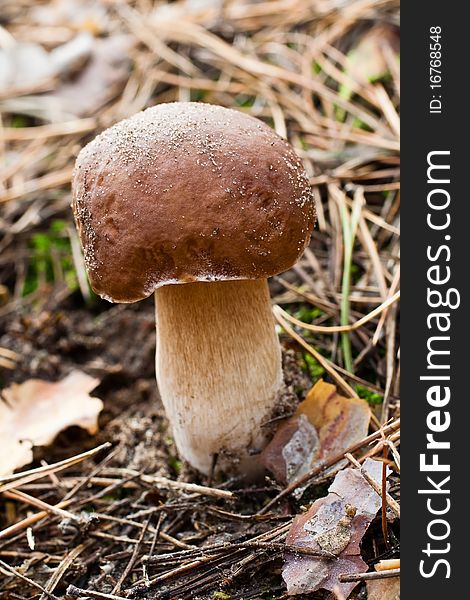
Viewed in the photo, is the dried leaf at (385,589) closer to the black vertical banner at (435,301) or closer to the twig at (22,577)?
the black vertical banner at (435,301)

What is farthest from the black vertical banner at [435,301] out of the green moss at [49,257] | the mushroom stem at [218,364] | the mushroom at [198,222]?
the green moss at [49,257]

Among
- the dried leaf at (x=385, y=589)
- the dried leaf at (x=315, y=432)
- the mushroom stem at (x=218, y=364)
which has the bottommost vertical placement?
the dried leaf at (x=385, y=589)

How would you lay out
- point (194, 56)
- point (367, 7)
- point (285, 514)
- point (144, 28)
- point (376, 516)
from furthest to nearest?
point (144, 28), point (194, 56), point (367, 7), point (285, 514), point (376, 516)

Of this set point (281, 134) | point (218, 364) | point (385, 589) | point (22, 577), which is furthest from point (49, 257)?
point (385, 589)

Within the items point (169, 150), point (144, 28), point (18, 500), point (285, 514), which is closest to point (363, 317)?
point (285, 514)

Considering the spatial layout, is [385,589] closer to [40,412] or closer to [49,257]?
[40,412]

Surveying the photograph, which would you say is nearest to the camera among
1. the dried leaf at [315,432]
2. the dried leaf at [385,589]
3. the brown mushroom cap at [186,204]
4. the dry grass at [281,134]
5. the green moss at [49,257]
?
the dried leaf at [385,589]

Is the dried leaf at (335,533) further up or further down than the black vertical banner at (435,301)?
further down

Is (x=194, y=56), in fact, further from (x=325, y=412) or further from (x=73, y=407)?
(x=325, y=412)
